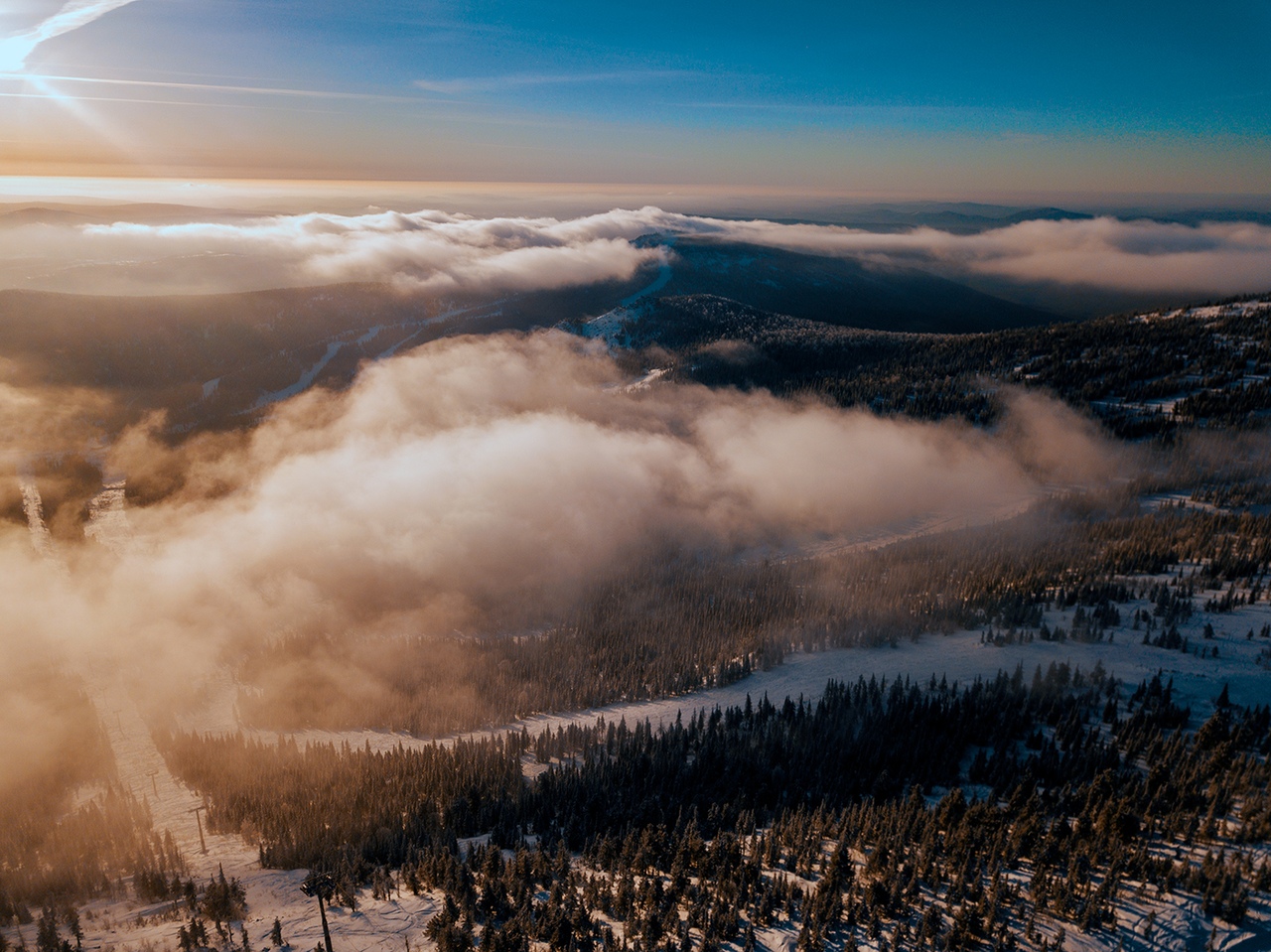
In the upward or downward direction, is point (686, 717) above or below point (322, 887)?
below

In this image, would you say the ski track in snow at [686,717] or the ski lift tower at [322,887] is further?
the ski lift tower at [322,887]

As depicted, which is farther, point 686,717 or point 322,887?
point 686,717

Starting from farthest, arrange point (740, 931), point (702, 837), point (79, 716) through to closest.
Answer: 1. point (79, 716)
2. point (702, 837)
3. point (740, 931)

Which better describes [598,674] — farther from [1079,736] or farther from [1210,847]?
[1210,847]

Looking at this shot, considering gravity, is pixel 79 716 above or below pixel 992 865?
below

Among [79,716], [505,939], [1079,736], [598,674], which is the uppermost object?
[1079,736]

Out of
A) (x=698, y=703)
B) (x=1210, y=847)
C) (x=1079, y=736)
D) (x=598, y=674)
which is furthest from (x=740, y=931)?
(x=598, y=674)

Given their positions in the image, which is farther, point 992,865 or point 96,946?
point 96,946

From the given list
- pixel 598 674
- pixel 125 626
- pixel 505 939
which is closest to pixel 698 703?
pixel 598 674

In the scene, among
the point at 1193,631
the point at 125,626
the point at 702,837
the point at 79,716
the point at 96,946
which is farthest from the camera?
the point at 125,626

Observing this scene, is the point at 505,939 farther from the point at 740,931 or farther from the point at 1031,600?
the point at 1031,600

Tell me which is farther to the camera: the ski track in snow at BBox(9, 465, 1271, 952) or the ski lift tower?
the ski lift tower
